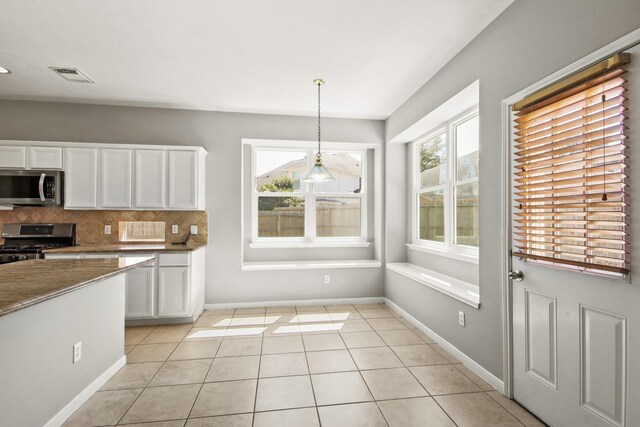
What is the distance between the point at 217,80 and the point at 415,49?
2042mm

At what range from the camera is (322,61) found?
3.10 metres

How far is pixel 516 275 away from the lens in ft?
7.29

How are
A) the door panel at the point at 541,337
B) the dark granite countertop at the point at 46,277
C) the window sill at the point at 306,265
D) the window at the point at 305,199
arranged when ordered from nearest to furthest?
1. the dark granite countertop at the point at 46,277
2. the door panel at the point at 541,337
3. the window sill at the point at 306,265
4. the window at the point at 305,199

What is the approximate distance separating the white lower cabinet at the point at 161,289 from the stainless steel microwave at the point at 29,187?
48.3 inches

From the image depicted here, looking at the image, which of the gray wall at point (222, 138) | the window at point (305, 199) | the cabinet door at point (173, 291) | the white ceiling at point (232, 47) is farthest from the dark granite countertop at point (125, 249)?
the white ceiling at point (232, 47)

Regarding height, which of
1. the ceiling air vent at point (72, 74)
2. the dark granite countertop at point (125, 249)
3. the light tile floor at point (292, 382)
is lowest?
the light tile floor at point (292, 382)

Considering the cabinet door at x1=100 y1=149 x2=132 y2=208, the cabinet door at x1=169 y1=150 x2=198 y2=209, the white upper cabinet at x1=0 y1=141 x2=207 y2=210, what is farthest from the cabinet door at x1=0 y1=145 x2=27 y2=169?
the cabinet door at x1=169 y1=150 x2=198 y2=209

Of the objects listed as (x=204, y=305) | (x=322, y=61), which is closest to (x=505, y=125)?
(x=322, y=61)

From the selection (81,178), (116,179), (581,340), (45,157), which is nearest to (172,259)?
(116,179)

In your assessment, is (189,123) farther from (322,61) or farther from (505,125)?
(505,125)

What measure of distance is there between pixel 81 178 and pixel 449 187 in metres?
4.38

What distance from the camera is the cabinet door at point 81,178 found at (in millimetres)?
3934

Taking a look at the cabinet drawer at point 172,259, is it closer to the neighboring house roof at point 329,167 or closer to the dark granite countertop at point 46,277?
the dark granite countertop at point 46,277

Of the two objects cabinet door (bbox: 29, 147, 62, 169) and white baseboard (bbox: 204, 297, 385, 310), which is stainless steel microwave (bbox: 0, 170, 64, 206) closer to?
cabinet door (bbox: 29, 147, 62, 169)
